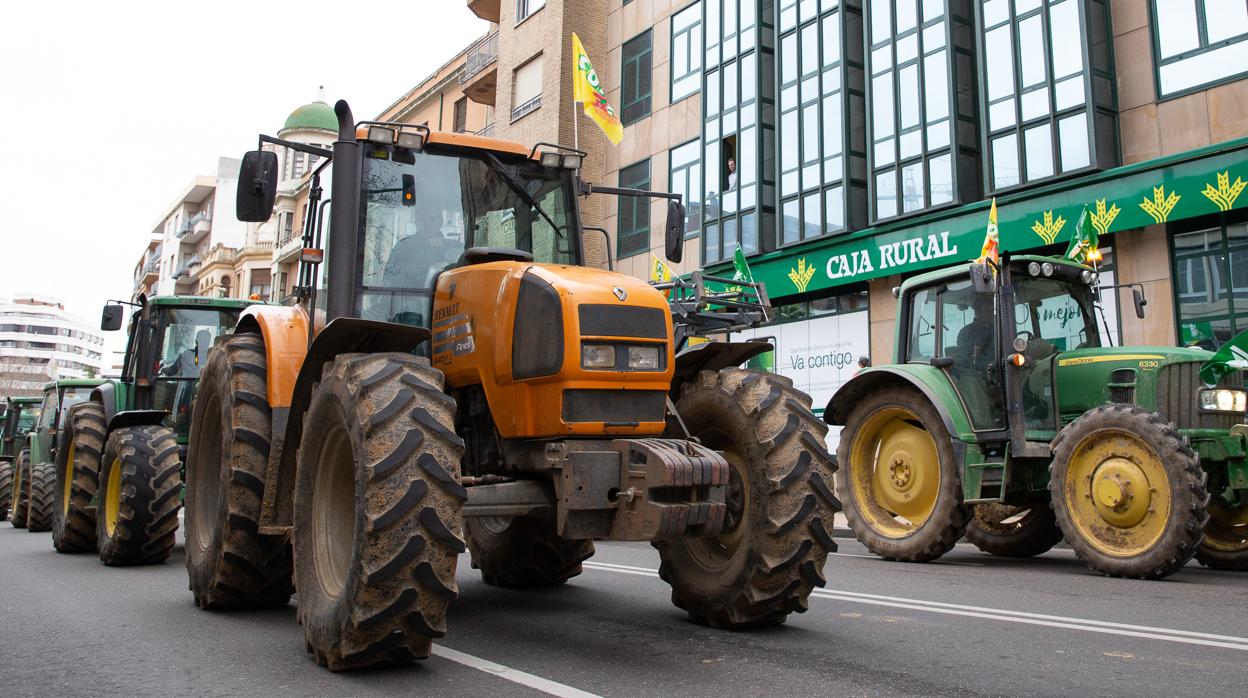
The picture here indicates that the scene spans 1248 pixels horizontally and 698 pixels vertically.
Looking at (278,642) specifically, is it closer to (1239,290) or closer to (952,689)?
(952,689)

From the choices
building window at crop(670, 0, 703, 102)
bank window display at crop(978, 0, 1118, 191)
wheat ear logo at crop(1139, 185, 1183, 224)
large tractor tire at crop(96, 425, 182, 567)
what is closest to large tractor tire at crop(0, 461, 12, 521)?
large tractor tire at crop(96, 425, 182, 567)

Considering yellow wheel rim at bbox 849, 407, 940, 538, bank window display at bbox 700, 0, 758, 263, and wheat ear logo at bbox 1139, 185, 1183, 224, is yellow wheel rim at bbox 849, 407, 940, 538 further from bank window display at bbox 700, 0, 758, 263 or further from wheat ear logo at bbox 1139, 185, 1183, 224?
bank window display at bbox 700, 0, 758, 263

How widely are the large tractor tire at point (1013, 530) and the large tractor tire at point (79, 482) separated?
9.24 metres

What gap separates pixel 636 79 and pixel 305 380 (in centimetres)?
2388

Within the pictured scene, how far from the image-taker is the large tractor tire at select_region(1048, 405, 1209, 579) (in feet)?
25.2

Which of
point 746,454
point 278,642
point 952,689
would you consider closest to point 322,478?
point 278,642

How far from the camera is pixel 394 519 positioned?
422 centimetres

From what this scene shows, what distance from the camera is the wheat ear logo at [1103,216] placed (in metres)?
15.7

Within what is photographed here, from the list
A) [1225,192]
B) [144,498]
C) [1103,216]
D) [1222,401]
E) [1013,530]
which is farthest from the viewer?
[1103,216]

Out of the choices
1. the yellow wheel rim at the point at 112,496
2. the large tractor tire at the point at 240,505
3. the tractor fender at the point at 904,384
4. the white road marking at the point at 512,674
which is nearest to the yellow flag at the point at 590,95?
the tractor fender at the point at 904,384

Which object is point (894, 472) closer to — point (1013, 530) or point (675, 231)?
point (1013, 530)

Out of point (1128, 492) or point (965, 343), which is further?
point (965, 343)

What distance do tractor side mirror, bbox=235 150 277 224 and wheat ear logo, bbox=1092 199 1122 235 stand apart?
13.8 m

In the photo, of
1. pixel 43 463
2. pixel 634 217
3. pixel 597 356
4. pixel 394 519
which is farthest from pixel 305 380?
pixel 634 217
